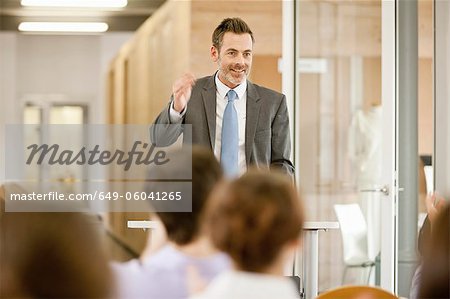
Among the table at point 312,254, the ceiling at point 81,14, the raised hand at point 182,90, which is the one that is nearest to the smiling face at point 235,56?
the raised hand at point 182,90

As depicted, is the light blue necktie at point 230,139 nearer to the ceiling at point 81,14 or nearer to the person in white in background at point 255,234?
the person in white in background at point 255,234

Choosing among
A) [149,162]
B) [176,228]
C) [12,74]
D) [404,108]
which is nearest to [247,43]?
[149,162]

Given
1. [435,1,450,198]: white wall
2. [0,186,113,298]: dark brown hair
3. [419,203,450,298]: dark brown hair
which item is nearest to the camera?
[0,186,113,298]: dark brown hair

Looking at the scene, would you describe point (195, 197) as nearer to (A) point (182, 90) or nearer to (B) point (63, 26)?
(A) point (182, 90)

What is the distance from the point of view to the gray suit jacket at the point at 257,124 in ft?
14.3

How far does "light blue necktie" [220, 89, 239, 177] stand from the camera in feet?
14.2

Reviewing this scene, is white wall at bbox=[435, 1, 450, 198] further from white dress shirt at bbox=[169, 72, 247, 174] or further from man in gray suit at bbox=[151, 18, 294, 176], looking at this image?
white dress shirt at bbox=[169, 72, 247, 174]

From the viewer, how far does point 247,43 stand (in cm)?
439

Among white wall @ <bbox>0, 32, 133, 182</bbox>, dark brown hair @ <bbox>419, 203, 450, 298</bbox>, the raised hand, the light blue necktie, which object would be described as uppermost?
white wall @ <bbox>0, 32, 133, 182</bbox>

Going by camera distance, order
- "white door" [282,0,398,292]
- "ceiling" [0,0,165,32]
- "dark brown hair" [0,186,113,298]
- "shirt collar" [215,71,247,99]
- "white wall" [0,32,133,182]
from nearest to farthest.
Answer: "dark brown hair" [0,186,113,298]
"shirt collar" [215,71,247,99]
"white door" [282,0,398,292]
"ceiling" [0,0,165,32]
"white wall" [0,32,133,182]

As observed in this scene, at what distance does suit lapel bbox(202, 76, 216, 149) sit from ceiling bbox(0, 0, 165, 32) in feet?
18.7

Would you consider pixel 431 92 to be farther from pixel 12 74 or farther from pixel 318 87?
pixel 12 74

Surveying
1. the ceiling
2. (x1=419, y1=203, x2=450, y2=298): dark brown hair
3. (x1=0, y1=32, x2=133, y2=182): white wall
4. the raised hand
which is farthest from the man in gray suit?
(x1=0, y1=32, x2=133, y2=182): white wall

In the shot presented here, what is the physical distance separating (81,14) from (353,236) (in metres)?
6.15
